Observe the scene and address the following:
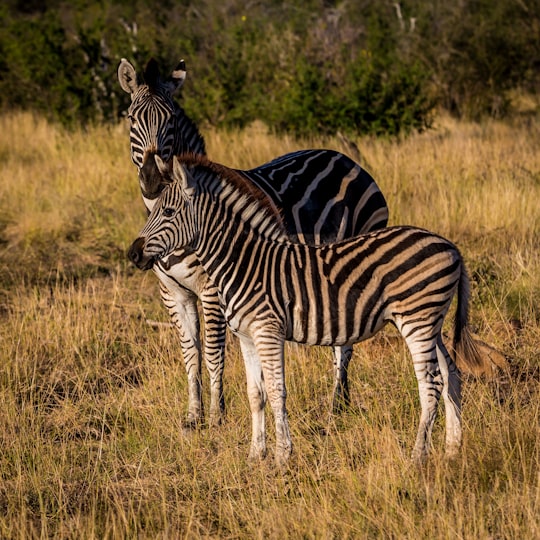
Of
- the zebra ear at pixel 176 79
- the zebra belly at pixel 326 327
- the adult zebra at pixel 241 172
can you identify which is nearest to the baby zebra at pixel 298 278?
the zebra belly at pixel 326 327

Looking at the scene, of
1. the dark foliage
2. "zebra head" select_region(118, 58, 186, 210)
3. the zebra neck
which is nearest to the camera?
"zebra head" select_region(118, 58, 186, 210)

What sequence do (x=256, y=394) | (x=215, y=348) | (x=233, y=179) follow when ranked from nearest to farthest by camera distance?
(x=233, y=179) → (x=256, y=394) → (x=215, y=348)

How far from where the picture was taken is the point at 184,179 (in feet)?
14.9

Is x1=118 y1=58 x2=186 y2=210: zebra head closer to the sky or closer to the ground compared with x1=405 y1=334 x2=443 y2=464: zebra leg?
closer to the sky

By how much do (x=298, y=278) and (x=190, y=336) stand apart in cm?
154

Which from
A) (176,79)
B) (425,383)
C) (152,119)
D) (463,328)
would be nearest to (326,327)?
(425,383)

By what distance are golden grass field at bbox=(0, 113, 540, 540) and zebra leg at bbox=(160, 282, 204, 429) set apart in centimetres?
14

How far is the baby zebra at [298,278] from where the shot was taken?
4.52 m

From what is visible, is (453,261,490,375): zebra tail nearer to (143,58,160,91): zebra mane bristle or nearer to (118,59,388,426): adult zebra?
(118,59,388,426): adult zebra

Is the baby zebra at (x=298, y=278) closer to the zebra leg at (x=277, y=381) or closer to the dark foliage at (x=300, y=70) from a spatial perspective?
the zebra leg at (x=277, y=381)

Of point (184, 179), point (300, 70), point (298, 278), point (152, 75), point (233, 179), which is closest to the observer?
point (184, 179)

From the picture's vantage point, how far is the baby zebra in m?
4.52

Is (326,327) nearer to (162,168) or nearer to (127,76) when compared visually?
(162,168)

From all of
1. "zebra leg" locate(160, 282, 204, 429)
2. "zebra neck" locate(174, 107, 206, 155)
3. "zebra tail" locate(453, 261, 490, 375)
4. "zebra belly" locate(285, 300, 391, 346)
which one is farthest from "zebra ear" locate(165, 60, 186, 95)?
"zebra tail" locate(453, 261, 490, 375)
